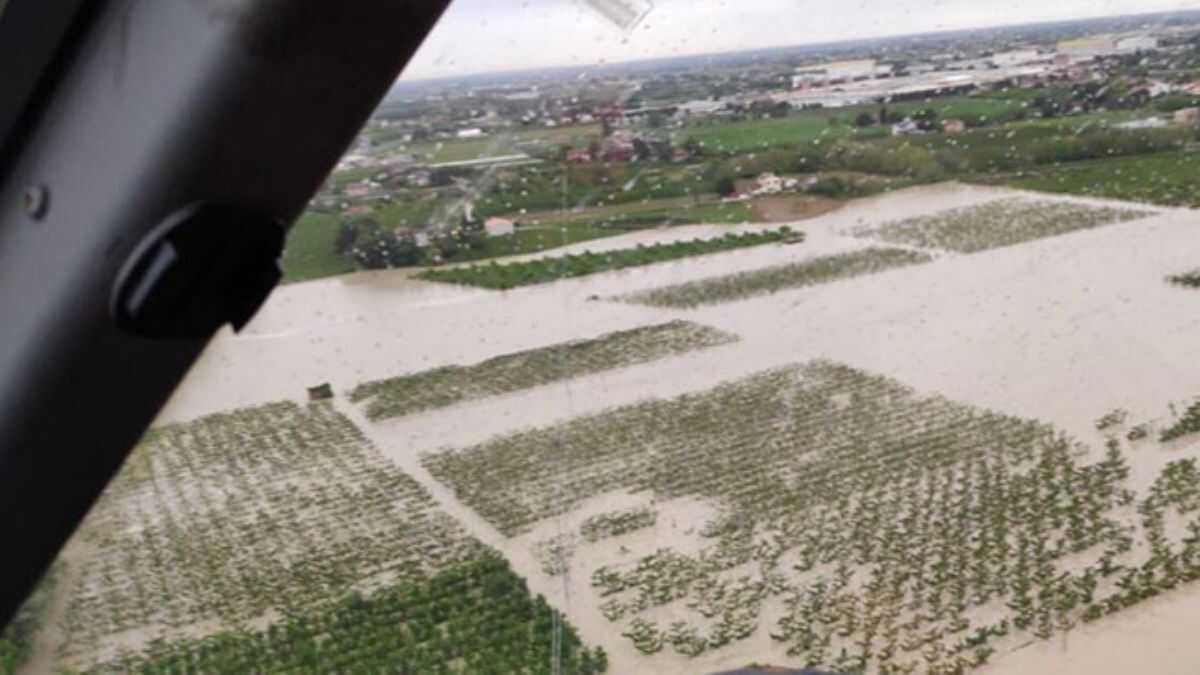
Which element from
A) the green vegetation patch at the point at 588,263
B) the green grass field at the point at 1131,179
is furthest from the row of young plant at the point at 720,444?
the green grass field at the point at 1131,179

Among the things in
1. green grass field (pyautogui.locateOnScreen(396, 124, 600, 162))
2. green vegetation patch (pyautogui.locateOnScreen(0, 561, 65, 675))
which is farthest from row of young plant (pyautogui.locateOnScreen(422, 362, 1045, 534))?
green vegetation patch (pyautogui.locateOnScreen(0, 561, 65, 675))

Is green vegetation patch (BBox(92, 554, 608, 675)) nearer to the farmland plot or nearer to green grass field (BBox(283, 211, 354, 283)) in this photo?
the farmland plot

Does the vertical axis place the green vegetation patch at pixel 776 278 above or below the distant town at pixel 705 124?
below

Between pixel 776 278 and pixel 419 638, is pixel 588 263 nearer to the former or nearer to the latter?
pixel 419 638

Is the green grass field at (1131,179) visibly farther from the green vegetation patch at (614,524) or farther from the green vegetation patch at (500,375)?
the green vegetation patch at (614,524)

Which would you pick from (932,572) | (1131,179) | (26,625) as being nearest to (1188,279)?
(1131,179)

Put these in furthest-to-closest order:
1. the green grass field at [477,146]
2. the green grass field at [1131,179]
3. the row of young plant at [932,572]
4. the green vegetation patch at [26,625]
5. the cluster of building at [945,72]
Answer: the green grass field at [1131,179], the row of young plant at [932,572], the cluster of building at [945,72], the green grass field at [477,146], the green vegetation patch at [26,625]

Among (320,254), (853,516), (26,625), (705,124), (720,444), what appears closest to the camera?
(26,625)
